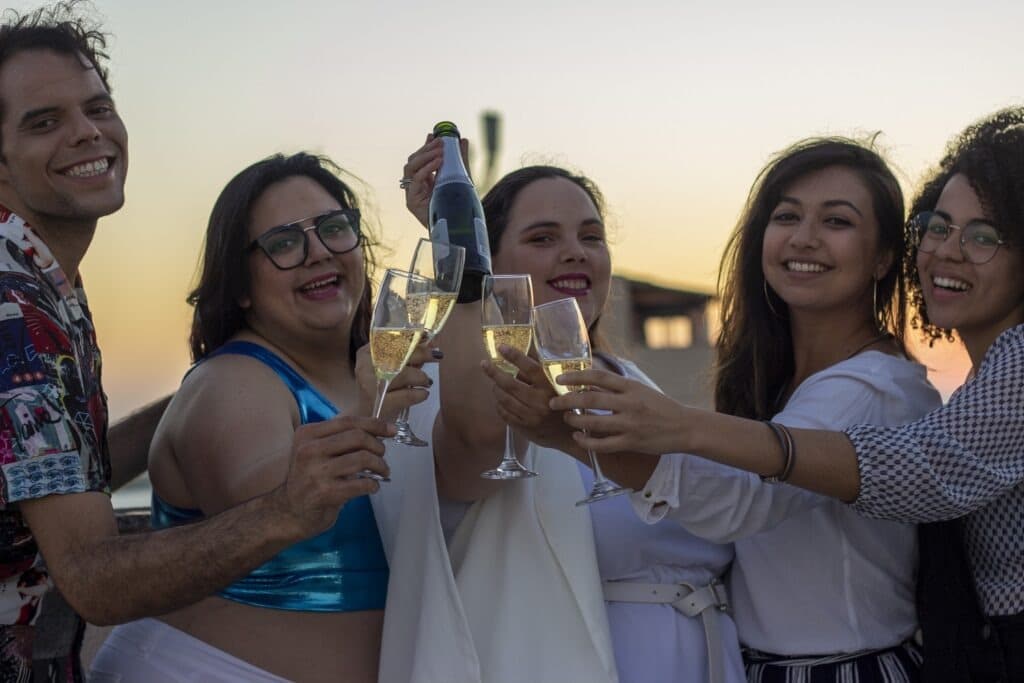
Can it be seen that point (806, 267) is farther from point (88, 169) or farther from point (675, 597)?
point (88, 169)

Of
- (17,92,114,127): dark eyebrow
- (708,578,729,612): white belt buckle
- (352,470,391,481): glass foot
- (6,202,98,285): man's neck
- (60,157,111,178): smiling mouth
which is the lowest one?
(708,578,729,612): white belt buckle

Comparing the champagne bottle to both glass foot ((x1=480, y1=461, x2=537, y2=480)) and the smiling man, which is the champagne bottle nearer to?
glass foot ((x1=480, y1=461, x2=537, y2=480))

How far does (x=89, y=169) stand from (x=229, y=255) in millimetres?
557

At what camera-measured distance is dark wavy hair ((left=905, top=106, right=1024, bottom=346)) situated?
10.5 feet

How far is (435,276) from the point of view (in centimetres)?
260

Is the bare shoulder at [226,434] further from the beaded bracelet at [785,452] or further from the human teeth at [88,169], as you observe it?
the beaded bracelet at [785,452]

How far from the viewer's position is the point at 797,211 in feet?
11.7

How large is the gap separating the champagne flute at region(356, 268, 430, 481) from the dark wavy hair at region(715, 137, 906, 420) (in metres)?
1.55

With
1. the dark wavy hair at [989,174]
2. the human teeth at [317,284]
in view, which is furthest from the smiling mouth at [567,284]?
the dark wavy hair at [989,174]

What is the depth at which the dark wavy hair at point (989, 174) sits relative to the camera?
3.20 metres

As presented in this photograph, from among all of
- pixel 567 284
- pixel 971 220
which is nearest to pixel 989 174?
pixel 971 220

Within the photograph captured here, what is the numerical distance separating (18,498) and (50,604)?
3.36 feet

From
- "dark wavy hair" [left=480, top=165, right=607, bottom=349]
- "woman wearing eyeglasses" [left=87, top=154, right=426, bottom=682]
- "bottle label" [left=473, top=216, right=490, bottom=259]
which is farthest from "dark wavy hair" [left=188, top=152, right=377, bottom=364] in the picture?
"bottle label" [left=473, top=216, right=490, bottom=259]

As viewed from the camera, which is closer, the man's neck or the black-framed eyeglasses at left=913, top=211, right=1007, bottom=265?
the man's neck
